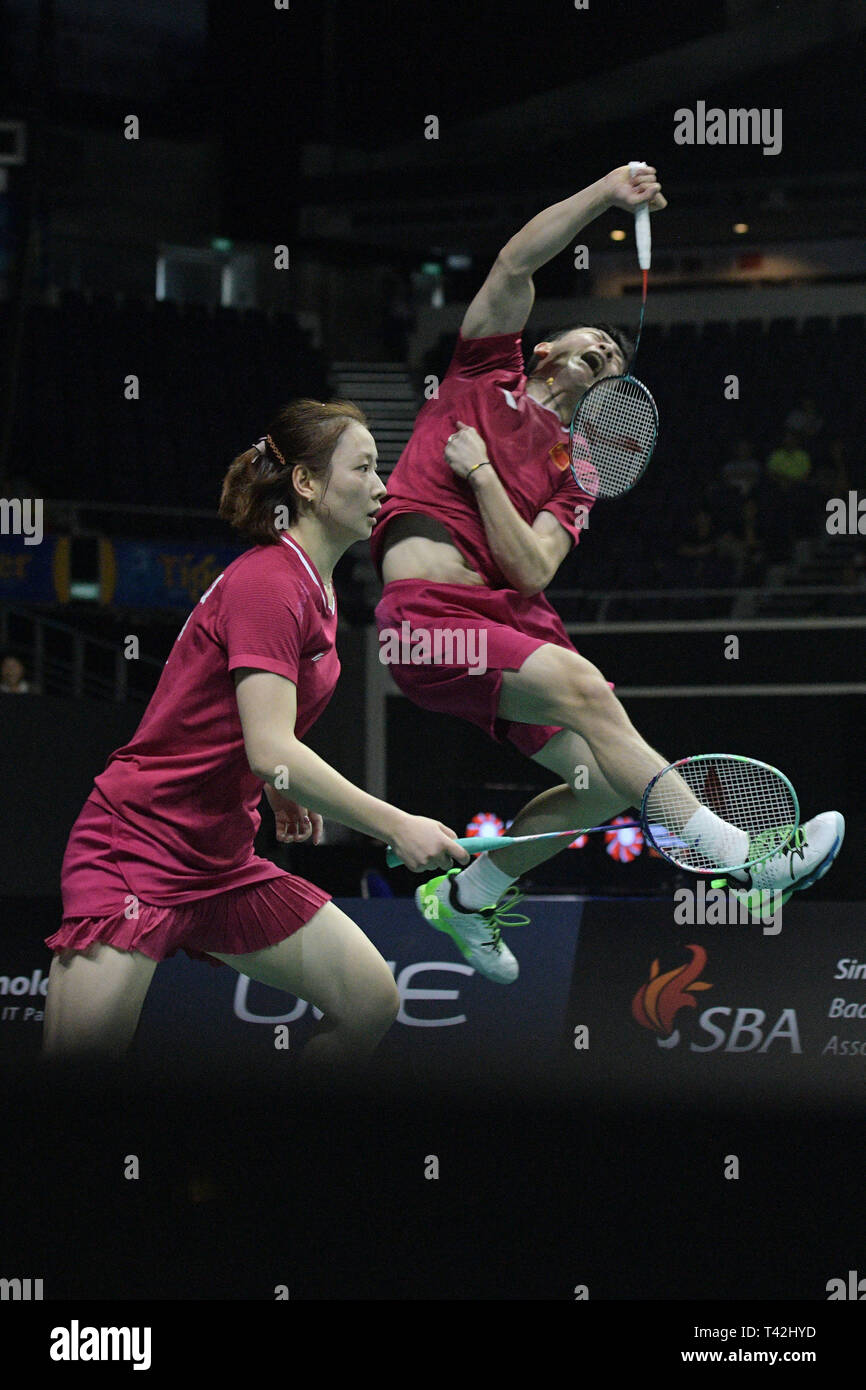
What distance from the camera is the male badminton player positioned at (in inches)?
158

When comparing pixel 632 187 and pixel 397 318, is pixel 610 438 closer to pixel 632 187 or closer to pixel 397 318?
pixel 632 187

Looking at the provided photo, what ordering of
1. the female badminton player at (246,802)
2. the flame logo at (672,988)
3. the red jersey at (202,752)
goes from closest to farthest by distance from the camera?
the female badminton player at (246,802)
the red jersey at (202,752)
the flame logo at (672,988)

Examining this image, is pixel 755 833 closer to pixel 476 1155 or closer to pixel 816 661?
pixel 476 1155

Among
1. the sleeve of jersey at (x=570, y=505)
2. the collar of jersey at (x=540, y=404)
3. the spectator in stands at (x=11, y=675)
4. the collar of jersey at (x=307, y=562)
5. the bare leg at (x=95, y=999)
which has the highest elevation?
the collar of jersey at (x=540, y=404)

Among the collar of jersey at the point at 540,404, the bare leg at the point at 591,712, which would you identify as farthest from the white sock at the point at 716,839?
the collar of jersey at the point at 540,404

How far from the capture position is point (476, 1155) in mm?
3033

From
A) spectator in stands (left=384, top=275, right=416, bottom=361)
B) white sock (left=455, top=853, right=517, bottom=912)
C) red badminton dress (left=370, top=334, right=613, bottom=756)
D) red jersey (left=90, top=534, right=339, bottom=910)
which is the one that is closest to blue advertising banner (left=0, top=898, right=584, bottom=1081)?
white sock (left=455, top=853, right=517, bottom=912)

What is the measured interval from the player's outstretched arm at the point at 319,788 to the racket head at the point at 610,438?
4.41 ft

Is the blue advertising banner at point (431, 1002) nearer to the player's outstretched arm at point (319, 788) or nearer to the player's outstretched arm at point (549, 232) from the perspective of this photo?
the player's outstretched arm at point (549, 232)

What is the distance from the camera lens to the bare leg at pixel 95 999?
10.9ft

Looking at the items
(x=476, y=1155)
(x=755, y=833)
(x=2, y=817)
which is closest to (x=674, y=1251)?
(x=476, y=1155)

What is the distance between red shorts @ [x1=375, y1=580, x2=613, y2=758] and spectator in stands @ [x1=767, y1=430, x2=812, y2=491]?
775cm
